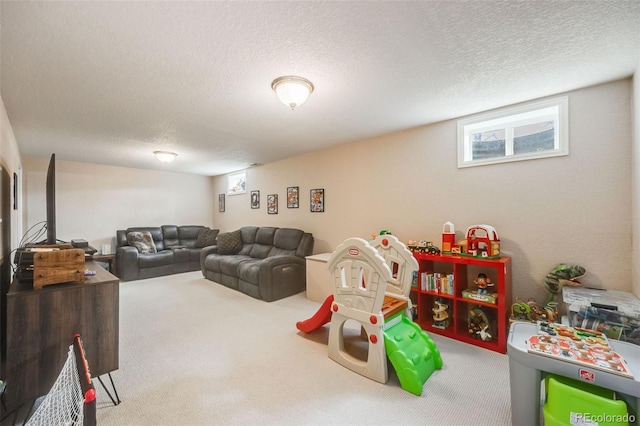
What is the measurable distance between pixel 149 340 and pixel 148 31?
2.74m

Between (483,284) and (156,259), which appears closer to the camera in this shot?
(483,284)

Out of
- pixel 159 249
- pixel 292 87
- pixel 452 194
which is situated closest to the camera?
pixel 292 87

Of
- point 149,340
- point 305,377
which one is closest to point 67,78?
point 149,340

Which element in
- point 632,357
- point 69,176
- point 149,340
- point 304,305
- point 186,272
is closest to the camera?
point 632,357

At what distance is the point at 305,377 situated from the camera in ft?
6.79

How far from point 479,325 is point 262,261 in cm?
293

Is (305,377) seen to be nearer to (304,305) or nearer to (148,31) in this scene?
(304,305)

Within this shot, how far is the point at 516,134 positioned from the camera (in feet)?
9.15

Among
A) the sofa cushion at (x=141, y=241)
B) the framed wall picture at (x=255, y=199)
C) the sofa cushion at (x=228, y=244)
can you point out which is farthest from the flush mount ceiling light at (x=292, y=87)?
the sofa cushion at (x=141, y=241)

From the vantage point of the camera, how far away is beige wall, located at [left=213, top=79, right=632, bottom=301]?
2268 millimetres

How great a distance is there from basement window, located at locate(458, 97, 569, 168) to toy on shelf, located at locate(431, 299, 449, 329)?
1.62m

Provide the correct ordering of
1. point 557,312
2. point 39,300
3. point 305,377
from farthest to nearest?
point 557,312
point 305,377
point 39,300

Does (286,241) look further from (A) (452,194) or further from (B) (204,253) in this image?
(A) (452,194)

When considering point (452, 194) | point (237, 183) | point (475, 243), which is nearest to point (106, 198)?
point (237, 183)
